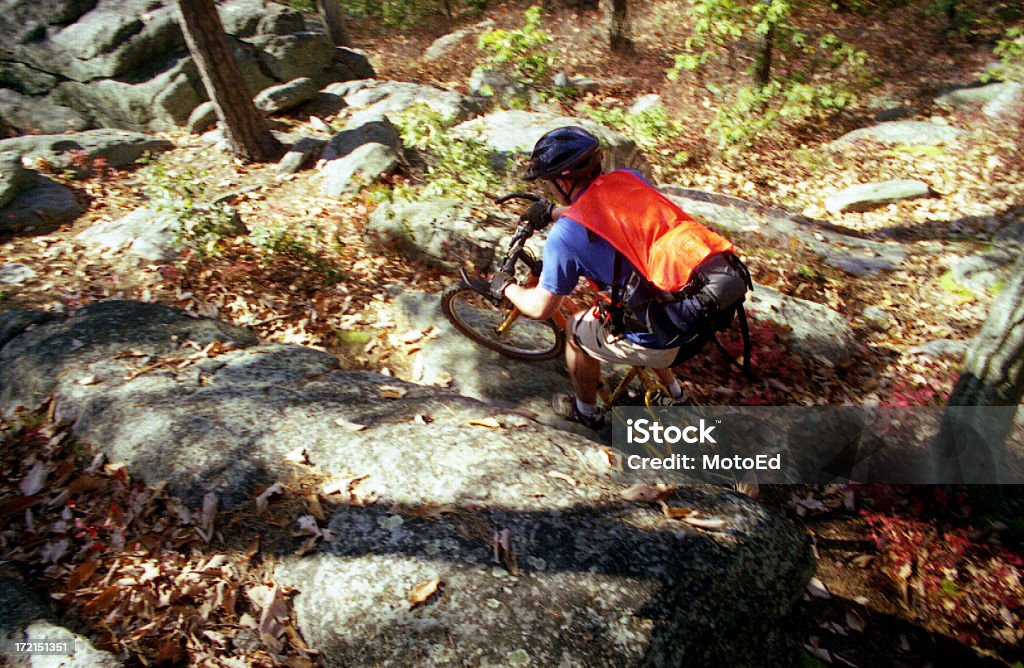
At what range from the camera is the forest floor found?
4.51 metres

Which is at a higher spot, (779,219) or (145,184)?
(145,184)

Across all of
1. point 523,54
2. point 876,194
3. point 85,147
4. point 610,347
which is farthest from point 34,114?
point 876,194

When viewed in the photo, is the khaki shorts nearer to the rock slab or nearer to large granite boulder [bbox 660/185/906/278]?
large granite boulder [bbox 660/185/906/278]

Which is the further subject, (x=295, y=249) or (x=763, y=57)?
(x=763, y=57)

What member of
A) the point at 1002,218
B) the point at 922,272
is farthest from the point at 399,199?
the point at 1002,218

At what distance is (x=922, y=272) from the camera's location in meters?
8.05

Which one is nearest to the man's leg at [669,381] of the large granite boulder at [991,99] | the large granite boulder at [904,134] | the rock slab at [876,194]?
the rock slab at [876,194]

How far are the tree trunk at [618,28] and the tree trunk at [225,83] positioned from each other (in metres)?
9.80

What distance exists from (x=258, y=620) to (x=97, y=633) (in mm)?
855

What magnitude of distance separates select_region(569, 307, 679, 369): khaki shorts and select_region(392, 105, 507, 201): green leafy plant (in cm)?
428

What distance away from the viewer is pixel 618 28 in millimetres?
15016

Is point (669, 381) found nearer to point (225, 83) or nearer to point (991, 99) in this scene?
point (225, 83)

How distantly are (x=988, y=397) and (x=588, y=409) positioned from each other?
325 cm

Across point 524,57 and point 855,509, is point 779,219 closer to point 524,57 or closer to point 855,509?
point 855,509
